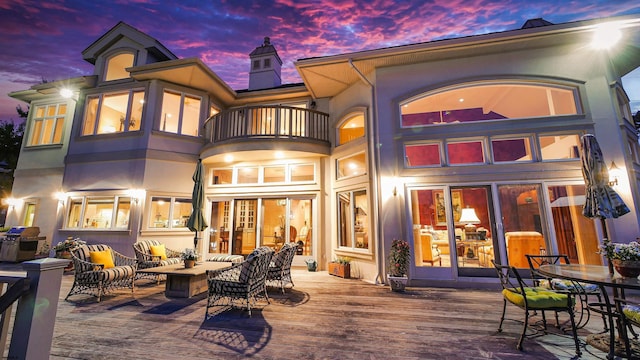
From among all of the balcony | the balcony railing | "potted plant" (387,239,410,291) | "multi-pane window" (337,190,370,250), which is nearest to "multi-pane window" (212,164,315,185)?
the balcony

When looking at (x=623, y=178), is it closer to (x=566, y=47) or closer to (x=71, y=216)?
(x=566, y=47)

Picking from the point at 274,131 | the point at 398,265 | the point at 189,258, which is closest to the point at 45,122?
the point at 274,131

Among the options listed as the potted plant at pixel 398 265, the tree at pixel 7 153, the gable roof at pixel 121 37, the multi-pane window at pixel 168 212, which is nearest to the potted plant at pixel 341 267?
the potted plant at pixel 398 265

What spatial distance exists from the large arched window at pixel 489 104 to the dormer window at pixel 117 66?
9873mm

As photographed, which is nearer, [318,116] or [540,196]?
[540,196]

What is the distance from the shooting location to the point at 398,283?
5484 mm

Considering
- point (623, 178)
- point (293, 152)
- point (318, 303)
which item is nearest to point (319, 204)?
point (293, 152)

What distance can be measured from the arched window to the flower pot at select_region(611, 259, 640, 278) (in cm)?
556

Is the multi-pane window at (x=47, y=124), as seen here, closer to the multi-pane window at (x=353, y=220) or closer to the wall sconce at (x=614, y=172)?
the multi-pane window at (x=353, y=220)

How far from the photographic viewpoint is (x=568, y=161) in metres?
5.85

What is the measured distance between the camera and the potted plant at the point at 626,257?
8.67ft

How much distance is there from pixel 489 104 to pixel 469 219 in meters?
2.99

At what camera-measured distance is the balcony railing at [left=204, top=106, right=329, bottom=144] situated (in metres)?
8.17

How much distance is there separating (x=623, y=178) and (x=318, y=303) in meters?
7.09
